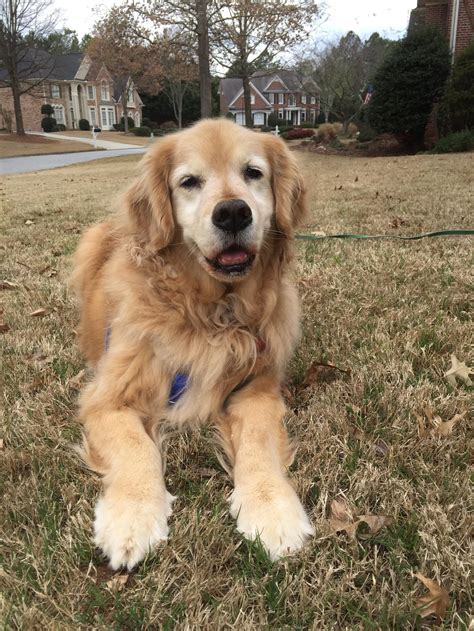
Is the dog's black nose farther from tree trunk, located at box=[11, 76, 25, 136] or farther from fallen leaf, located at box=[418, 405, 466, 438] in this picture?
tree trunk, located at box=[11, 76, 25, 136]

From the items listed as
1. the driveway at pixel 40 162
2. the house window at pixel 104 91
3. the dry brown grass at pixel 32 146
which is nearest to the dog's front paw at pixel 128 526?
the driveway at pixel 40 162

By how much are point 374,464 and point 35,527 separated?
118 centimetres

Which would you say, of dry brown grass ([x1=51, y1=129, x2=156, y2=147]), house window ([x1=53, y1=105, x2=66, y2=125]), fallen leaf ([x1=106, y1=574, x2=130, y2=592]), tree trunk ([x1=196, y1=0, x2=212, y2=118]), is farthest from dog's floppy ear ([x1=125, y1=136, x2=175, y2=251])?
house window ([x1=53, y1=105, x2=66, y2=125])

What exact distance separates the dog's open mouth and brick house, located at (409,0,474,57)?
19352 mm

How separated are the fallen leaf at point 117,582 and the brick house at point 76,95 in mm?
61403

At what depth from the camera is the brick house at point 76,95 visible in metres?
57.2

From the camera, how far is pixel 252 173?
8.82ft

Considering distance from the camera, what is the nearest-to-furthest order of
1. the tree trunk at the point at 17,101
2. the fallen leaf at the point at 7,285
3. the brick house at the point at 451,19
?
1. the fallen leaf at the point at 7,285
2. the brick house at the point at 451,19
3. the tree trunk at the point at 17,101

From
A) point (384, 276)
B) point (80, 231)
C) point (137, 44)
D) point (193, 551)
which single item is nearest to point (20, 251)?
point (80, 231)

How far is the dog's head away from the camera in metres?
2.32

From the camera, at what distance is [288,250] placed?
9.04 feet

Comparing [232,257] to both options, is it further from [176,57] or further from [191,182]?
[176,57]

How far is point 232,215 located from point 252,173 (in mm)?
551

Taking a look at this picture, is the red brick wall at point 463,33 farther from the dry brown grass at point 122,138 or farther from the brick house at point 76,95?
the brick house at point 76,95
